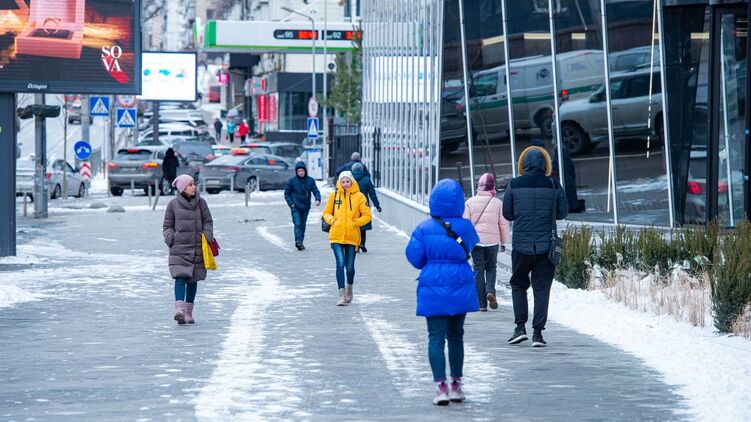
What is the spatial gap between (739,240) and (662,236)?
4.07m

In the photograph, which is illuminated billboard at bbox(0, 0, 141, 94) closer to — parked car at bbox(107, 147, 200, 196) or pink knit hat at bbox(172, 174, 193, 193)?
pink knit hat at bbox(172, 174, 193, 193)

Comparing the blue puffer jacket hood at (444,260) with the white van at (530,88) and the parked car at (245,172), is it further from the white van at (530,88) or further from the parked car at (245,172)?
the parked car at (245,172)

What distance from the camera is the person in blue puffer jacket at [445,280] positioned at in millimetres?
10016

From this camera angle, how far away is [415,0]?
1331 inches

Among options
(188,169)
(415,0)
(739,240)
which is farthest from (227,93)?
(739,240)

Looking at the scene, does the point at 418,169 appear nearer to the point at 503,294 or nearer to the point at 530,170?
the point at 503,294

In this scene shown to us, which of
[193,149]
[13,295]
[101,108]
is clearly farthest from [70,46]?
[193,149]

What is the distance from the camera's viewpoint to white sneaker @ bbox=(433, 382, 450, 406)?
9.82 meters

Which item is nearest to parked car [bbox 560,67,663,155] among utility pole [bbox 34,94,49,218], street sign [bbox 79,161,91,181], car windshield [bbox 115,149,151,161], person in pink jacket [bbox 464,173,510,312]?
person in pink jacket [bbox 464,173,510,312]

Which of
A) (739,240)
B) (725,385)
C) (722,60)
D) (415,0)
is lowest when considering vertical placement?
(725,385)

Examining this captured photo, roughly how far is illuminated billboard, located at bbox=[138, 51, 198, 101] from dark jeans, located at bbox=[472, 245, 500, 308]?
6328 centimetres

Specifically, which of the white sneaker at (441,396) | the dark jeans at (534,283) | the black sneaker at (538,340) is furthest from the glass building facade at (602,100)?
the white sneaker at (441,396)

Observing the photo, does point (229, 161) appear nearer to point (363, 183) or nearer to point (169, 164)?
point (169, 164)

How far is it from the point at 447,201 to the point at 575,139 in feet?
57.2
